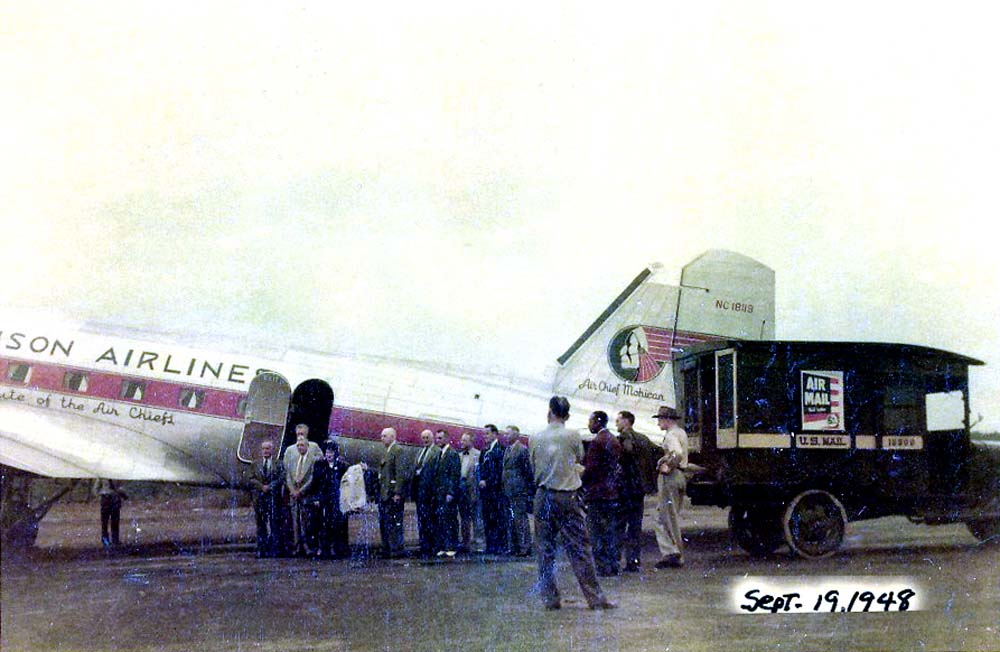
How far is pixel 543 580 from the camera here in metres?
7.79

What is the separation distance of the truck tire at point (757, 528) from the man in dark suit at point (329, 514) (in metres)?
4.92

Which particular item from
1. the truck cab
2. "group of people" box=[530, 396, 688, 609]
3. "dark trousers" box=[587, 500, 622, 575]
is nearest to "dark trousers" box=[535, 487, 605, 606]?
"group of people" box=[530, 396, 688, 609]

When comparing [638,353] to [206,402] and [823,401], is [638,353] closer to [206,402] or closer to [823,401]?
[823,401]

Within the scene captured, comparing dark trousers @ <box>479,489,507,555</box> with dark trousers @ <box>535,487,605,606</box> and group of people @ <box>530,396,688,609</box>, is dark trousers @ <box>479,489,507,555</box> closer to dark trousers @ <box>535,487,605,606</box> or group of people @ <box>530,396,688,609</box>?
group of people @ <box>530,396,688,609</box>

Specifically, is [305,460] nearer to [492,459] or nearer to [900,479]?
[492,459]

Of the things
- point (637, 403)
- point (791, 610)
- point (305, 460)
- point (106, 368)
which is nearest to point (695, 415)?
point (637, 403)

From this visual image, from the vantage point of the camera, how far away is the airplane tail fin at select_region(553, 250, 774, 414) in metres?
12.2

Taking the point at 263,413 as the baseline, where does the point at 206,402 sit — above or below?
above

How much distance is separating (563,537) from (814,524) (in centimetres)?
393

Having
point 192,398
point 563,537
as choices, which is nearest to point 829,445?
point 563,537

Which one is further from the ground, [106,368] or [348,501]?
[106,368]

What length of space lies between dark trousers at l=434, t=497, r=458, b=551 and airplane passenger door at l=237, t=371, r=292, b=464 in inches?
100

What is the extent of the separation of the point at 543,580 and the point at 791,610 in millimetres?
2183

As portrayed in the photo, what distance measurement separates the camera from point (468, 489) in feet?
40.1
